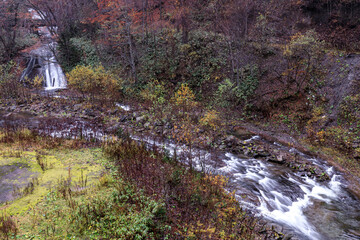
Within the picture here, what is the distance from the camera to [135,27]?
27172 mm

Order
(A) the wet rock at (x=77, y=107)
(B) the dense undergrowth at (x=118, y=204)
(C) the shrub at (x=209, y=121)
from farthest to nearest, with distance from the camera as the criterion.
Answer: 1. (A) the wet rock at (x=77, y=107)
2. (C) the shrub at (x=209, y=121)
3. (B) the dense undergrowth at (x=118, y=204)

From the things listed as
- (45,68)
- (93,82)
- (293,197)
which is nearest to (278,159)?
(293,197)

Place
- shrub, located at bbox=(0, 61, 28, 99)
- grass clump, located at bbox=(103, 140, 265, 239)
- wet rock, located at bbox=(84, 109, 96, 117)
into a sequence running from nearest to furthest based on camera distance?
grass clump, located at bbox=(103, 140, 265, 239)
wet rock, located at bbox=(84, 109, 96, 117)
shrub, located at bbox=(0, 61, 28, 99)

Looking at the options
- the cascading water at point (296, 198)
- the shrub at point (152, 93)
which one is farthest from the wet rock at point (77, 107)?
the cascading water at point (296, 198)

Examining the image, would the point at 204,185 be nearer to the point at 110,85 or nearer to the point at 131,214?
the point at 131,214

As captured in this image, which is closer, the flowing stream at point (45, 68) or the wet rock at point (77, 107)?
the wet rock at point (77, 107)

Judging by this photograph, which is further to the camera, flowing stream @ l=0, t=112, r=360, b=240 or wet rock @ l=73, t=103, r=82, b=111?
wet rock @ l=73, t=103, r=82, b=111

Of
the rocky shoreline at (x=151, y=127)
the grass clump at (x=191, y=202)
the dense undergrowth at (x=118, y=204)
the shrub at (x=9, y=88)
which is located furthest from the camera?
the shrub at (x=9, y=88)

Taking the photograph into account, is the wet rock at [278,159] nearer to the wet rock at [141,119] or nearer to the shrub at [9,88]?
the wet rock at [141,119]

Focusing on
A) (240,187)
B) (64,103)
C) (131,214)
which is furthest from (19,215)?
(64,103)

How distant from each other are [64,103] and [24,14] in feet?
71.6

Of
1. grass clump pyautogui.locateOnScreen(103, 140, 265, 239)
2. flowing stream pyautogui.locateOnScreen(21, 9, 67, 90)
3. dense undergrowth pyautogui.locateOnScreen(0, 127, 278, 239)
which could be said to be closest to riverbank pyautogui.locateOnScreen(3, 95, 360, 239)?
grass clump pyautogui.locateOnScreen(103, 140, 265, 239)

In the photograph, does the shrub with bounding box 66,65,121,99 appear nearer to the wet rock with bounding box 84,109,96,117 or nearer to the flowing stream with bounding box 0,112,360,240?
the wet rock with bounding box 84,109,96,117

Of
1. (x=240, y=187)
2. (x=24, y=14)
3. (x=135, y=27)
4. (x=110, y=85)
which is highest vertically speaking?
(x=24, y=14)
